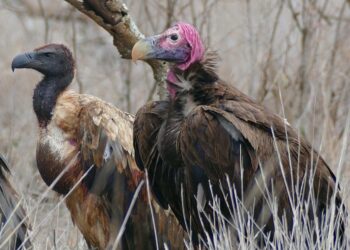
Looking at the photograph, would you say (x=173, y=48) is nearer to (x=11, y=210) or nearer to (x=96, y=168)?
(x=96, y=168)

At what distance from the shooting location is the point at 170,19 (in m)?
9.48

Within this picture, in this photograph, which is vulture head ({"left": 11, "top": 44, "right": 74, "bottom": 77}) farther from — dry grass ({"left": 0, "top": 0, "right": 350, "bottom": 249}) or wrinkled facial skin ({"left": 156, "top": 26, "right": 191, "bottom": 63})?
dry grass ({"left": 0, "top": 0, "right": 350, "bottom": 249})

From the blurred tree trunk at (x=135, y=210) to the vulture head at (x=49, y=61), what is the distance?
13.5 inches

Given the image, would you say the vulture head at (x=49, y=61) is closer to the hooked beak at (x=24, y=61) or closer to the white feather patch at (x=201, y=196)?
the hooked beak at (x=24, y=61)

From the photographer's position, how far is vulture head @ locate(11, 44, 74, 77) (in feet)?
24.3

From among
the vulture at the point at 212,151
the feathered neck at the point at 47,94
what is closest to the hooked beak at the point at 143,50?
the vulture at the point at 212,151

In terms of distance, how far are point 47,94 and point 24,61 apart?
264 millimetres

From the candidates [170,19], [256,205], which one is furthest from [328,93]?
[256,205]

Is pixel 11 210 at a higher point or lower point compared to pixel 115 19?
lower

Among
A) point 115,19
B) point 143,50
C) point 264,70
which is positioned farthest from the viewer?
point 264,70

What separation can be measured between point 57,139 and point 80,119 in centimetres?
19

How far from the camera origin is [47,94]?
290 inches

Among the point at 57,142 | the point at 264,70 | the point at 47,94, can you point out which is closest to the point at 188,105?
the point at 57,142

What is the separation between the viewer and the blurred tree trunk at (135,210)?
7086 millimetres
